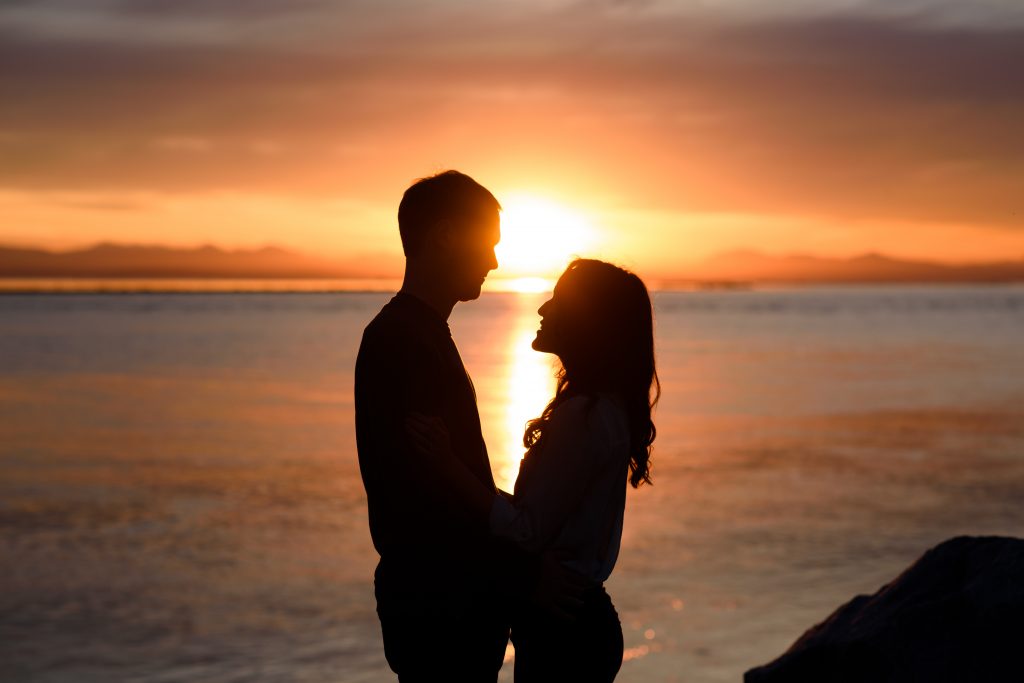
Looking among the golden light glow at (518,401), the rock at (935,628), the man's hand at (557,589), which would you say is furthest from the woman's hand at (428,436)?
the rock at (935,628)

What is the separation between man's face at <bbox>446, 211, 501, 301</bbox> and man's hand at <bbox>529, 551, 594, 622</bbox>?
3.00 ft

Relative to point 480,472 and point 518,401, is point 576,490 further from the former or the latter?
point 518,401

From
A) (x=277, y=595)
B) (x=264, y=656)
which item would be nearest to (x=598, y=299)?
(x=264, y=656)

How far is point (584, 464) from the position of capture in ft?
11.8

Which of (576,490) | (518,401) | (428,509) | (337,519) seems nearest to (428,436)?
(428,509)

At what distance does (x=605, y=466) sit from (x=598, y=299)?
0.55 m

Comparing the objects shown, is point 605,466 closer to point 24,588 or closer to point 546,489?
point 546,489

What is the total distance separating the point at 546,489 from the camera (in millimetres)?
3584

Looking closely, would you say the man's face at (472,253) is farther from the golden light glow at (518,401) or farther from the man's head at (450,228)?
the golden light glow at (518,401)

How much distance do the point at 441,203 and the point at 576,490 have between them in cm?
103

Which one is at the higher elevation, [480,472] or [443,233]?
[443,233]

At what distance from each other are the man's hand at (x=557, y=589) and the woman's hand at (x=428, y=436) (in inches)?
19.1

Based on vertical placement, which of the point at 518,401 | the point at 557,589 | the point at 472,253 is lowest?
the point at 518,401

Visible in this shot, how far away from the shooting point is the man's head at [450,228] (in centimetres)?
369
